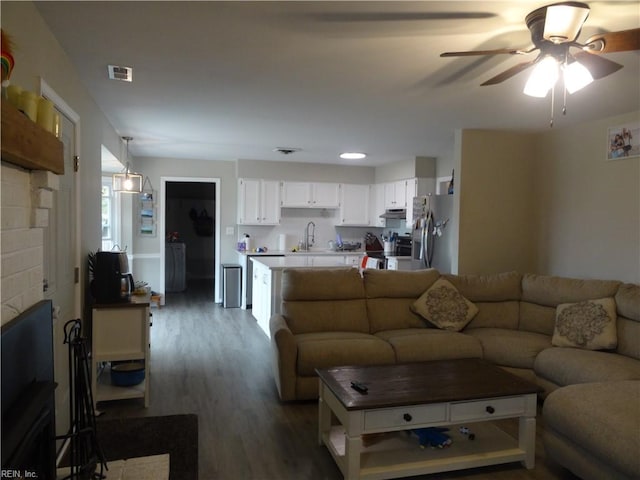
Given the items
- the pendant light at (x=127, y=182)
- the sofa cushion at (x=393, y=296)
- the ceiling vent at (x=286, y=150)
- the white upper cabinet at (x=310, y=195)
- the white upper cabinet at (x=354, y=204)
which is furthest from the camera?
the white upper cabinet at (x=354, y=204)

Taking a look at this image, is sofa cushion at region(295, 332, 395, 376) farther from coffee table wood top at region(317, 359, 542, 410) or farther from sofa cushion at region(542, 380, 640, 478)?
sofa cushion at region(542, 380, 640, 478)

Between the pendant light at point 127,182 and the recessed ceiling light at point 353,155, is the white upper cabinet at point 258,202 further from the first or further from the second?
the pendant light at point 127,182

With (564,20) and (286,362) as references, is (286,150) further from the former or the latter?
(564,20)

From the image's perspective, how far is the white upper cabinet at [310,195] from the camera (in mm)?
7309

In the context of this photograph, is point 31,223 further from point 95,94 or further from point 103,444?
point 95,94

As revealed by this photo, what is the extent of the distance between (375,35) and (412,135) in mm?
2682

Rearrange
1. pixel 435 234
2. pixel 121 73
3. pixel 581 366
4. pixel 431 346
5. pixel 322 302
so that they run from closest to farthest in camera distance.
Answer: pixel 121 73 → pixel 581 366 → pixel 431 346 → pixel 322 302 → pixel 435 234

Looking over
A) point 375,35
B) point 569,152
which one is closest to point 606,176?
point 569,152

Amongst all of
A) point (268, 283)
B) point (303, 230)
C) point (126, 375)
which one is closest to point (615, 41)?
point (126, 375)

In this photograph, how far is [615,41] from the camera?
191cm

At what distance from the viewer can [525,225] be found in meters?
4.90

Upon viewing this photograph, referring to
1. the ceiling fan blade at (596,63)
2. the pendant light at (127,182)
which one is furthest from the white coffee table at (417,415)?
the pendant light at (127,182)

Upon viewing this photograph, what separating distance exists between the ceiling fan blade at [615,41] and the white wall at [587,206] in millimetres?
2275

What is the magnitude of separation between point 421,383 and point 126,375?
2275 millimetres
